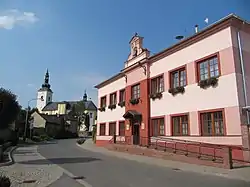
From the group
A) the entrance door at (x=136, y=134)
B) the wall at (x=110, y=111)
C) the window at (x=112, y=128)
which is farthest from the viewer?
the window at (x=112, y=128)

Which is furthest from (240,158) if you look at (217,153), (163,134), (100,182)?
(100,182)

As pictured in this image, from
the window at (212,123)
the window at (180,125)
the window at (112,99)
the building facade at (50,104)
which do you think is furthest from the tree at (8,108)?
the building facade at (50,104)

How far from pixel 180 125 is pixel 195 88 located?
3.31 metres

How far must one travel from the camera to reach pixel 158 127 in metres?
22.8

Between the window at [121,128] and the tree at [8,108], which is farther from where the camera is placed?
the tree at [8,108]

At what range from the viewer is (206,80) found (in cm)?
1802

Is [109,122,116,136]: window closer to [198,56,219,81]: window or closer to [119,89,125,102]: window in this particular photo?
[119,89,125,102]: window

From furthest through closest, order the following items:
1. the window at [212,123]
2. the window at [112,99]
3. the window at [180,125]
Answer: the window at [112,99] → the window at [180,125] → the window at [212,123]

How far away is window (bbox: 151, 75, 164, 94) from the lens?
23.1m

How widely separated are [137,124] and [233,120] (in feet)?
37.0

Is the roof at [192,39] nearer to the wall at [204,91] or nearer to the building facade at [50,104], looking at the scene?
the wall at [204,91]

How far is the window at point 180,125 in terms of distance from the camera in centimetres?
1975

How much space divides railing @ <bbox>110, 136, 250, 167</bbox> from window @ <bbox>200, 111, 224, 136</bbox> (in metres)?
0.89

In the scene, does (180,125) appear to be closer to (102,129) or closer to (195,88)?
(195,88)
